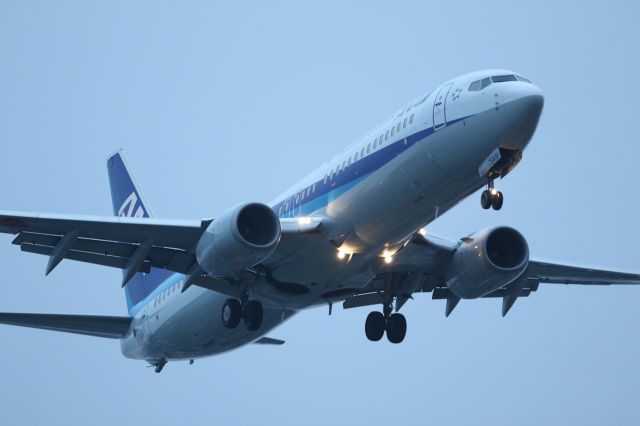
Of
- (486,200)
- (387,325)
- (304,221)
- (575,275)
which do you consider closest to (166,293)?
(387,325)

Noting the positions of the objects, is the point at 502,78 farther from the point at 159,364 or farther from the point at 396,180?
the point at 159,364

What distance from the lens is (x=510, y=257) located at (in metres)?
31.0

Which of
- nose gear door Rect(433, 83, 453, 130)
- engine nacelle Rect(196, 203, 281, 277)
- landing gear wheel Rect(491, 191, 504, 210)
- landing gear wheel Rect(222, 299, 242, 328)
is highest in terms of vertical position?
nose gear door Rect(433, 83, 453, 130)

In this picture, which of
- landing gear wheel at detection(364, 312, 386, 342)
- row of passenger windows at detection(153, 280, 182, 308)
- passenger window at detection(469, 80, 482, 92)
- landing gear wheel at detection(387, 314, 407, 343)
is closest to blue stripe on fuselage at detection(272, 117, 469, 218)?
passenger window at detection(469, 80, 482, 92)

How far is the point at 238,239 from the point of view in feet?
88.3

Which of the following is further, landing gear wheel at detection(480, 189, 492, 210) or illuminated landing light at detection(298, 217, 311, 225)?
illuminated landing light at detection(298, 217, 311, 225)

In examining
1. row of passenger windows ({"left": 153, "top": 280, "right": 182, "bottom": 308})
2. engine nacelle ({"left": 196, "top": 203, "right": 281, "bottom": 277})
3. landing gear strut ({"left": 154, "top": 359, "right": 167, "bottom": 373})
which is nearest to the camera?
engine nacelle ({"left": 196, "top": 203, "right": 281, "bottom": 277})

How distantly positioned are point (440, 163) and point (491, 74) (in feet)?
8.15

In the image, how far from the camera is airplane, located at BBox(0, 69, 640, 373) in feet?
84.4

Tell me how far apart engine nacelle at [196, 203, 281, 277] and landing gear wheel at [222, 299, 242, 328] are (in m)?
2.87

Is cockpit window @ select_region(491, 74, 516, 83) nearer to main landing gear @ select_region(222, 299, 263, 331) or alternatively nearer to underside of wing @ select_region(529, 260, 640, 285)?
underside of wing @ select_region(529, 260, 640, 285)

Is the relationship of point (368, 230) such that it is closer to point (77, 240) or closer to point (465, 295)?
point (465, 295)

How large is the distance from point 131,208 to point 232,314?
11501 mm

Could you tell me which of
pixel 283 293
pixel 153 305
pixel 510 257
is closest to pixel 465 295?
pixel 510 257
